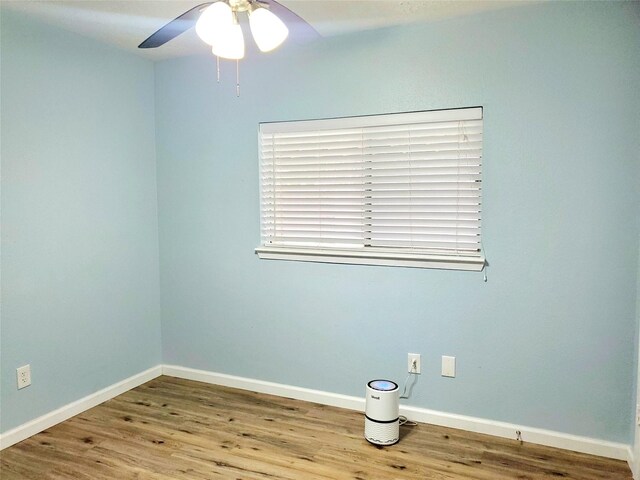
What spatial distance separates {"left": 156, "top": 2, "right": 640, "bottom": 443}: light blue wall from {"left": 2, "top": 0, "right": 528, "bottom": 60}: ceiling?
0.38ft

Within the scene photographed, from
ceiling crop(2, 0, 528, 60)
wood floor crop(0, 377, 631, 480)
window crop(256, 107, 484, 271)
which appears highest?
ceiling crop(2, 0, 528, 60)

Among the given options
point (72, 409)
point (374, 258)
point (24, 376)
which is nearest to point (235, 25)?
point (374, 258)

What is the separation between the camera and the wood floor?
241cm

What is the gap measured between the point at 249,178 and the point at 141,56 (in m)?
1.16

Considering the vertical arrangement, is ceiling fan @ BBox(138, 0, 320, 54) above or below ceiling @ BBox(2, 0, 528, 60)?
below

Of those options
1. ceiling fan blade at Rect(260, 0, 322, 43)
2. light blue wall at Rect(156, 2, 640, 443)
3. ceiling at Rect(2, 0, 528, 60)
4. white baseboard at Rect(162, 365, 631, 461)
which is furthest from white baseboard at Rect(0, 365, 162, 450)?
ceiling fan blade at Rect(260, 0, 322, 43)

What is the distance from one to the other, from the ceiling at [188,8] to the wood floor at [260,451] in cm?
232

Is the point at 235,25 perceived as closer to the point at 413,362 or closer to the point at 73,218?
the point at 73,218

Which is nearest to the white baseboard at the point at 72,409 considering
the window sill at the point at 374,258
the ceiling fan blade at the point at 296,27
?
the window sill at the point at 374,258

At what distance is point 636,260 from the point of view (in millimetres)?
2422

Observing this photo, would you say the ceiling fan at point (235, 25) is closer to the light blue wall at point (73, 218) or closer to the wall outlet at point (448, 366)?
the light blue wall at point (73, 218)

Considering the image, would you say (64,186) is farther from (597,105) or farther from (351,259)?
(597,105)

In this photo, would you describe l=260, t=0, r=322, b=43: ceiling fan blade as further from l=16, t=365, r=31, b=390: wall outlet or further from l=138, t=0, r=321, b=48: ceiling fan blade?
l=16, t=365, r=31, b=390: wall outlet

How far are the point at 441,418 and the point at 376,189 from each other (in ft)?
4.63
